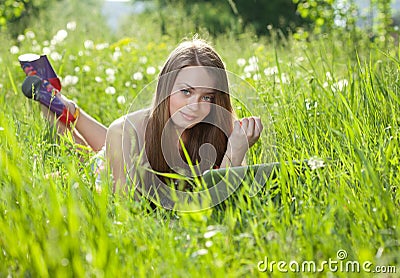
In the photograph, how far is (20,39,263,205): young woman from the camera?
243cm

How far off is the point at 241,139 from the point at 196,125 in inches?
12.5

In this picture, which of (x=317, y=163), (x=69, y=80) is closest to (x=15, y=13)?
(x=69, y=80)

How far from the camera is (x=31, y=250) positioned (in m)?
1.42

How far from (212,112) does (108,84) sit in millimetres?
1895

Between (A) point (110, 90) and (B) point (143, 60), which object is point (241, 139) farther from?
(B) point (143, 60)

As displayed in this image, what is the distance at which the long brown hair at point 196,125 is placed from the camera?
2.53 metres

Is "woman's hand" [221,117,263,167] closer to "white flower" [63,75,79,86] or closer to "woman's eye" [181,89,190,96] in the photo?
"woman's eye" [181,89,190,96]

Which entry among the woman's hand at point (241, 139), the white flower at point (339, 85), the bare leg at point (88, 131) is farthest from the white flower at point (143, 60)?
the woman's hand at point (241, 139)

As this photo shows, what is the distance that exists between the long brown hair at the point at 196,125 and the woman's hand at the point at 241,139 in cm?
20

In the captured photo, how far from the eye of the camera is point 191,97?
2422 millimetres

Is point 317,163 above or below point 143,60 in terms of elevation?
below

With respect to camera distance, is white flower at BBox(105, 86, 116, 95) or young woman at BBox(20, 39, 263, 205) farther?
white flower at BBox(105, 86, 116, 95)

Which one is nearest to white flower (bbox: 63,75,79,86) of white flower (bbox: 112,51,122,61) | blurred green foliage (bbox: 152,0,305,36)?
white flower (bbox: 112,51,122,61)

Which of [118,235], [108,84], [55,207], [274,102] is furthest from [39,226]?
[108,84]
